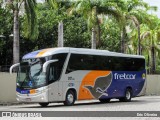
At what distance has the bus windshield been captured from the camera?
22.4 meters

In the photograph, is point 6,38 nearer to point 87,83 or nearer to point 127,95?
point 127,95

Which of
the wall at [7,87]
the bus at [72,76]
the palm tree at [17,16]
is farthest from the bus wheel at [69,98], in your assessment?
the palm tree at [17,16]

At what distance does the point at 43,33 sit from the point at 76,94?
81.7 feet

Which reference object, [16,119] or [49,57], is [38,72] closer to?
[49,57]

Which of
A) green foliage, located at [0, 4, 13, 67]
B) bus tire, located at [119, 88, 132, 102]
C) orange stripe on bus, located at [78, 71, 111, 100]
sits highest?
green foliage, located at [0, 4, 13, 67]

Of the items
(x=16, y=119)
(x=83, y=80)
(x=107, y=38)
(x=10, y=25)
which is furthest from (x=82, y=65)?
(x=107, y=38)

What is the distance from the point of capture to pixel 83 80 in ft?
81.1

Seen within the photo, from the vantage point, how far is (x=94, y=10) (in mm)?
37375

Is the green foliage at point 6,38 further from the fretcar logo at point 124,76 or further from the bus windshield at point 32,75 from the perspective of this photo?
the bus windshield at point 32,75

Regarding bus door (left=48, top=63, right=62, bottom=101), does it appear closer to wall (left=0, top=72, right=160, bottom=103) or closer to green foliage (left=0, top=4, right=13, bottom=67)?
wall (left=0, top=72, right=160, bottom=103)

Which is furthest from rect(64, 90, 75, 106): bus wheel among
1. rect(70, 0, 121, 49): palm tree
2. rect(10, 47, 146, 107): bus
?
rect(70, 0, 121, 49): palm tree

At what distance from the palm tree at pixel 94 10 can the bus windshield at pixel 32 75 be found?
1485 centimetres

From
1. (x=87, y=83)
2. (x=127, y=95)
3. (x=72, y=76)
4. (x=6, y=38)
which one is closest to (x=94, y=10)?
(x=127, y=95)

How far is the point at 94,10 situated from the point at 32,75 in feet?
52.9
